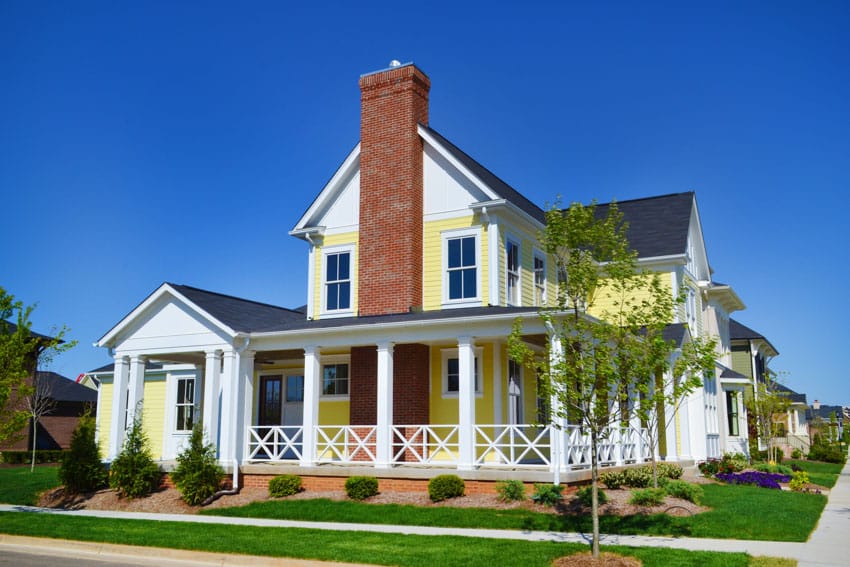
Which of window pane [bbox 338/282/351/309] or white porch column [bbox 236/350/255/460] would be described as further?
window pane [bbox 338/282/351/309]

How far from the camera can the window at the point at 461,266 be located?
21281 millimetres

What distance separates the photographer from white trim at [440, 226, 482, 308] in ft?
69.2

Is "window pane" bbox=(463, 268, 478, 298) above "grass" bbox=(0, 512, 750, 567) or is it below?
above

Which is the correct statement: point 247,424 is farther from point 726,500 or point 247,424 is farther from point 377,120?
point 726,500

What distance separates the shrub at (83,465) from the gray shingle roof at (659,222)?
62.8 ft

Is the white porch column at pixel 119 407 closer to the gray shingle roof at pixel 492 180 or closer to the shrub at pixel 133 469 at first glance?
the shrub at pixel 133 469

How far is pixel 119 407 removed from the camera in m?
21.5

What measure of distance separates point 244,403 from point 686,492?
11.7 m

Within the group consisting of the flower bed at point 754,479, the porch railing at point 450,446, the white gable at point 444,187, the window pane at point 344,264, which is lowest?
the flower bed at point 754,479

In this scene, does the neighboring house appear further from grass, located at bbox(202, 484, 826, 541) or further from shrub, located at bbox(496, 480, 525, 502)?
shrub, located at bbox(496, 480, 525, 502)

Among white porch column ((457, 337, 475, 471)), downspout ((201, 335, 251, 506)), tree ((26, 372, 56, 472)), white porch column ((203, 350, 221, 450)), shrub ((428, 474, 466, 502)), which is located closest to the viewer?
shrub ((428, 474, 466, 502))

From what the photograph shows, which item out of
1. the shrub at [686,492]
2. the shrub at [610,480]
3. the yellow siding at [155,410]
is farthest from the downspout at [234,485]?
the yellow siding at [155,410]

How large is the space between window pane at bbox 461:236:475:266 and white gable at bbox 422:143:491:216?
2.90ft

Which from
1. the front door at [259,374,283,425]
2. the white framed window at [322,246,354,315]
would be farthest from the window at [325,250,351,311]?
the front door at [259,374,283,425]
